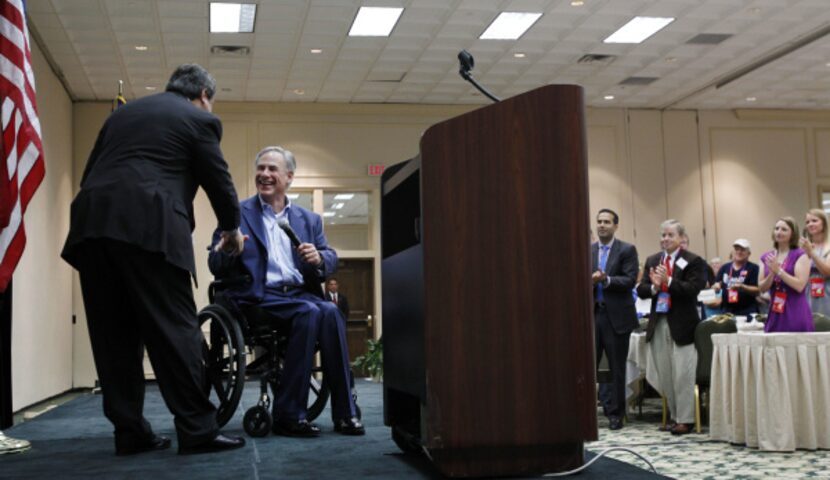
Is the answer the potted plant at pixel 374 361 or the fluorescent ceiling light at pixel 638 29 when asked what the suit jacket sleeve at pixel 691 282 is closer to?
the fluorescent ceiling light at pixel 638 29

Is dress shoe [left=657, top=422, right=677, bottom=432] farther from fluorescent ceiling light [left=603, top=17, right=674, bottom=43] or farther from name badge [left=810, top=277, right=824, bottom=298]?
fluorescent ceiling light [left=603, top=17, right=674, bottom=43]

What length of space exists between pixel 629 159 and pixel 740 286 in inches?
265

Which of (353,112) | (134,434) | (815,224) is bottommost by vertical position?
(134,434)

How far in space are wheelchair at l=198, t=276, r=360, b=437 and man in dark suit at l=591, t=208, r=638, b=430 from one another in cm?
258

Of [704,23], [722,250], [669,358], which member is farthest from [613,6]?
[722,250]

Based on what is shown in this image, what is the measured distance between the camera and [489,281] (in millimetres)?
2180

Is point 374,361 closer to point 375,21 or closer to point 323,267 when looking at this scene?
point 375,21

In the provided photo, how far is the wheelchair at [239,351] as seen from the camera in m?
3.51

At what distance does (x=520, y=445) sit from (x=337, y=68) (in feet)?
32.3

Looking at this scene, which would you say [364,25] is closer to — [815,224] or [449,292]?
[815,224]

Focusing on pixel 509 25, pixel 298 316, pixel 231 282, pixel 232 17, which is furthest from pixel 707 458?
pixel 232 17

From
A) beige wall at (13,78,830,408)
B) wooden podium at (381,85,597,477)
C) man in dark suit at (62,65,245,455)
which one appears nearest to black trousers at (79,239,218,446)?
man in dark suit at (62,65,245,455)

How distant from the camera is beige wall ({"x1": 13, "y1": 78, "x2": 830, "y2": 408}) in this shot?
12.6 metres

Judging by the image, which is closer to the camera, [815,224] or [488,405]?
[488,405]
